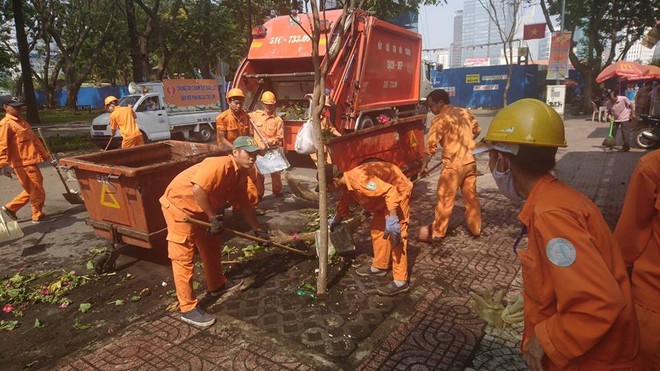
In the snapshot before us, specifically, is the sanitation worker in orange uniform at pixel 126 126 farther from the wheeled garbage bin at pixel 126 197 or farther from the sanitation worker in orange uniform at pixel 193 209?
the sanitation worker in orange uniform at pixel 193 209

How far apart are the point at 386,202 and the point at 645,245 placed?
193cm

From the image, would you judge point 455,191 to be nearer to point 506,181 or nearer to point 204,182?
point 204,182

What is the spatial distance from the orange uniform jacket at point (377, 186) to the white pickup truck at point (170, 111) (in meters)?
9.55

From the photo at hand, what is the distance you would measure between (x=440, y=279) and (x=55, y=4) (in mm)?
30410

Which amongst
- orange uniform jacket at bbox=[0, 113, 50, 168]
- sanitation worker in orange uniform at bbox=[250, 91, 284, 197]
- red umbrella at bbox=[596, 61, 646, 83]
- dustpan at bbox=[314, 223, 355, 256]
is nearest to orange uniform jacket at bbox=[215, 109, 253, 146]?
sanitation worker in orange uniform at bbox=[250, 91, 284, 197]

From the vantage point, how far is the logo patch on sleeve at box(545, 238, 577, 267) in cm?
120

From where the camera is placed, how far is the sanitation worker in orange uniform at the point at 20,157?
18.7ft

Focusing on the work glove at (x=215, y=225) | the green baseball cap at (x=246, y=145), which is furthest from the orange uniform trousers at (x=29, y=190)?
the green baseball cap at (x=246, y=145)

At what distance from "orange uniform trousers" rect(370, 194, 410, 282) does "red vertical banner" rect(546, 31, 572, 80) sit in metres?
14.8

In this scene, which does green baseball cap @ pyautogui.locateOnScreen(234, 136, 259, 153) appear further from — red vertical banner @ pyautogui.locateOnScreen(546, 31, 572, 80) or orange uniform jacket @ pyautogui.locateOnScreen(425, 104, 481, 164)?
red vertical banner @ pyautogui.locateOnScreen(546, 31, 572, 80)

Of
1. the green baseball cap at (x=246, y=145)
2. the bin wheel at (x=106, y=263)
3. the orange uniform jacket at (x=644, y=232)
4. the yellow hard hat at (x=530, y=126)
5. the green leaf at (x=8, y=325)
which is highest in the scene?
the yellow hard hat at (x=530, y=126)

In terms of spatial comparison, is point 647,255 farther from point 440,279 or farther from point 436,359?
point 440,279

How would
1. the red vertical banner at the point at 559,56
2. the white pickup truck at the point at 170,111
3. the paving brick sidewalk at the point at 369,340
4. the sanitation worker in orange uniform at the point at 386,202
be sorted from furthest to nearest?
the red vertical banner at the point at 559,56 → the white pickup truck at the point at 170,111 → the sanitation worker in orange uniform at the point at 386,202 → the paving brick sidewalk at the point at 369,340

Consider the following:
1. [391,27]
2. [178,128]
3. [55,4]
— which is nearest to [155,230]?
[391,27]
